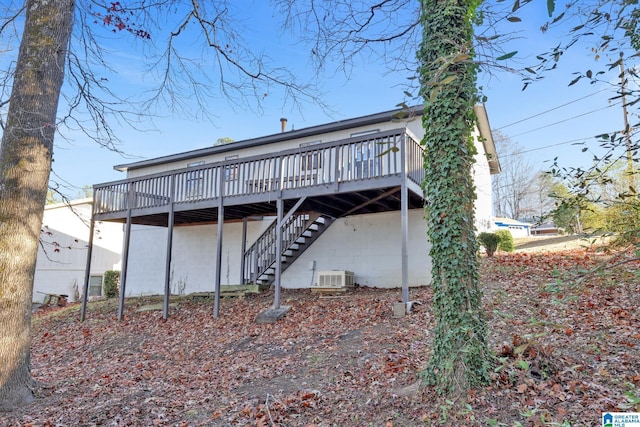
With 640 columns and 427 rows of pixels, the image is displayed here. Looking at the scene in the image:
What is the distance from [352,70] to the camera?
619 cm

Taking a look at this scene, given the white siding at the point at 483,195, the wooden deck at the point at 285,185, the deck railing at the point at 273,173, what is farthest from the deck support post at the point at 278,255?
the white siding at the point at 483,195

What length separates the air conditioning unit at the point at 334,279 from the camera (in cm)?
1180

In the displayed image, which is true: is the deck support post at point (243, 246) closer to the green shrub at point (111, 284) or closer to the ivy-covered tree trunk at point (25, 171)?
the green shrub at point (111, 284)

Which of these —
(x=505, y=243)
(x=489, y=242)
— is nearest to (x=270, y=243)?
(x=489, y=242)

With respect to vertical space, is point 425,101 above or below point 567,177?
above

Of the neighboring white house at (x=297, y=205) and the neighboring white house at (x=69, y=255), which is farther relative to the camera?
the neighboring white house at (x=69, y=255)

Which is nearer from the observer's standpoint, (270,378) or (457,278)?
(457,278)

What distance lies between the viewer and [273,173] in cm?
1078

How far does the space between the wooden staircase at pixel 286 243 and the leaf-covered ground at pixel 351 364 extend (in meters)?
2.35

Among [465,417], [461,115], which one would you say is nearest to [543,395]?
A: [465,417]

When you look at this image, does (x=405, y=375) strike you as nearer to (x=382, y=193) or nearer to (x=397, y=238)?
(x=382, y=193)

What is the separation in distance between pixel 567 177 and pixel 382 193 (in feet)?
21.4

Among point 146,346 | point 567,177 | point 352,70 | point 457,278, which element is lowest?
point 146,346

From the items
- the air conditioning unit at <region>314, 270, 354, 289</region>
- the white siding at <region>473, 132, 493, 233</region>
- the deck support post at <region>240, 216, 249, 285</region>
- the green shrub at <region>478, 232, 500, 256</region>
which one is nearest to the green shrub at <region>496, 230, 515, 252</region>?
the white siding at <region>473, 132, 493, 233</region>
